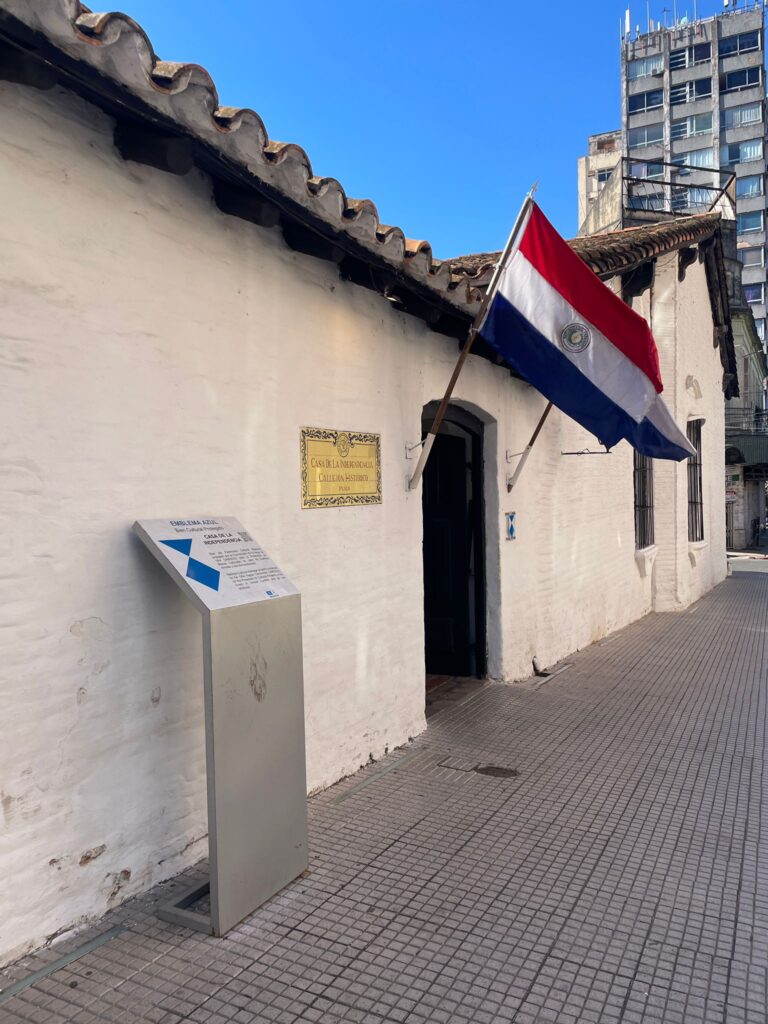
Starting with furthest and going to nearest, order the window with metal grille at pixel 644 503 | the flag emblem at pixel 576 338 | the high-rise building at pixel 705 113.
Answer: the high-rise building at pixel 705 113 < the window with metal grille at pixel 644 503 < the flag emblem at pixel 576 338

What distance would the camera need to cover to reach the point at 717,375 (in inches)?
661

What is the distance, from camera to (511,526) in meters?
7.28

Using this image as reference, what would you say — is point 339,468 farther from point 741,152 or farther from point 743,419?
point 741,152

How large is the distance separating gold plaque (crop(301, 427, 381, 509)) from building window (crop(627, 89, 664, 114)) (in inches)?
2425

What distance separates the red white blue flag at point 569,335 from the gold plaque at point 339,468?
116 cm

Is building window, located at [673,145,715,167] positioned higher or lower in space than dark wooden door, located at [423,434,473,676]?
higher

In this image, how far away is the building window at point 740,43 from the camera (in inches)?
2041

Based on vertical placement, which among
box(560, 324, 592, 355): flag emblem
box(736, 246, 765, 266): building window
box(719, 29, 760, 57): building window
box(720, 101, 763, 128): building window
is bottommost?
box(560, 324, 592, 355): flag emblem

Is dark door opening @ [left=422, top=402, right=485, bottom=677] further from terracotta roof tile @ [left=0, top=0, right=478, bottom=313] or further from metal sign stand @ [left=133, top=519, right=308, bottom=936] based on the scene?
metal sign stand @ [left=133, top=519, right=308, bottom=936]

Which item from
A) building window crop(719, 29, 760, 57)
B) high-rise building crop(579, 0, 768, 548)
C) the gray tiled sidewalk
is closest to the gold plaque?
the gray tiled sidewalk

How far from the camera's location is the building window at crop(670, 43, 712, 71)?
53312 millimetres

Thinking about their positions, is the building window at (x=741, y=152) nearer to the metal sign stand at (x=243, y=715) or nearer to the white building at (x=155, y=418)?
the white building at (x=155, y=418)

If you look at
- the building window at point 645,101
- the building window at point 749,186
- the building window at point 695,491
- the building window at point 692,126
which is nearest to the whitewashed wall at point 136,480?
the building window at point 695,491

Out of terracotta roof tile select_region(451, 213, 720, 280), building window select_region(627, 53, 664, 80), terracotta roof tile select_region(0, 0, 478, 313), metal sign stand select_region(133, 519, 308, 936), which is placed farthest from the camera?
building window select_region(627, 53, 664, 80)
